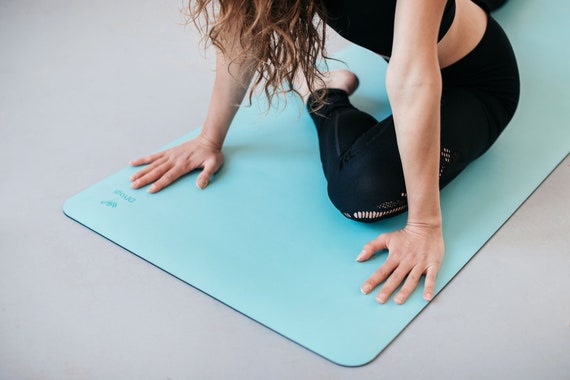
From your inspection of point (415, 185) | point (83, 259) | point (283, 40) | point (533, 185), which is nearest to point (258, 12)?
point (283, 40)

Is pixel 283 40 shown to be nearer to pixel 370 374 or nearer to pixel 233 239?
pixel 233 239

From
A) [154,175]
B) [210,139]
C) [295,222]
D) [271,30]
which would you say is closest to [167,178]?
[154,175]

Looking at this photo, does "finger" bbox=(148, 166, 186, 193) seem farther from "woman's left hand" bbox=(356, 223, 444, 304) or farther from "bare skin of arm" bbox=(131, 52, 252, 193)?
"woman's left hand" bbox=(356, 223, 444, 304)

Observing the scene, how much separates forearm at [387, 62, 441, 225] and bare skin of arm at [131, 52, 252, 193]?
43cm

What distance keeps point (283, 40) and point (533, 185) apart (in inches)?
28.5

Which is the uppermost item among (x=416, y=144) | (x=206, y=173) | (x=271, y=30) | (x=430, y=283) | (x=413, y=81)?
(x=271, y=30)

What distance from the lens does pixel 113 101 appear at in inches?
75.2

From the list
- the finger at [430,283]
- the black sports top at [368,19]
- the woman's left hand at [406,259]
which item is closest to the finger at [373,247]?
the woman's left hand at [406,259]

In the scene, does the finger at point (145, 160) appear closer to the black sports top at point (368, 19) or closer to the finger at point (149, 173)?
the finger at point (149, 173)

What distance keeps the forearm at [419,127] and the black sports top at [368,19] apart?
172mm

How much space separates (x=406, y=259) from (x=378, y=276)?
0.22 ft

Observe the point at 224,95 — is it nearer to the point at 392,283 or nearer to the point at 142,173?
the point at 142,173

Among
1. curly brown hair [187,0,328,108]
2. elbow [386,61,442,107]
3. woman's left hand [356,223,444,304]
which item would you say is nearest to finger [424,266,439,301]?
woman's left hand [356,223,444,304]

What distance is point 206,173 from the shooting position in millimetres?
1544
